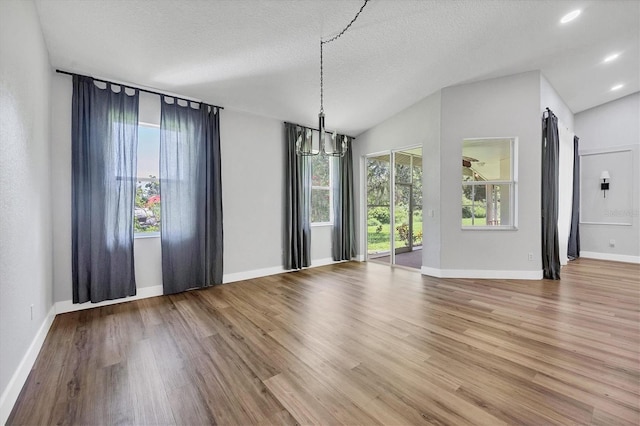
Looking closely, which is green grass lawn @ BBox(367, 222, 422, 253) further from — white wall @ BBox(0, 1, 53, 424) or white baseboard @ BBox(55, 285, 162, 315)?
white wall @ BBox(0, 1, 53, 424)

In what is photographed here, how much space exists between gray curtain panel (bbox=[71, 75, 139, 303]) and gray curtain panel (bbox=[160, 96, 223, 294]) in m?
0.40

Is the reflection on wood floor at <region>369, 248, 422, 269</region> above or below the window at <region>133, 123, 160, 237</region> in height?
below

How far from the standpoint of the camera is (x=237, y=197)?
15.0ft

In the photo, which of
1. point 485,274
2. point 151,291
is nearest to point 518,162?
point 485,274

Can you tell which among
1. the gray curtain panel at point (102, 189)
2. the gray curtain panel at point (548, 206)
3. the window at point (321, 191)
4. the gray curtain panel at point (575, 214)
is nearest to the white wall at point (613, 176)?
the gray curtain panel at point (575, 214)

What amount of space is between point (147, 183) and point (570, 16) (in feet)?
18.5

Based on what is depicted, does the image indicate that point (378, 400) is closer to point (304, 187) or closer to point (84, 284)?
point (84, 284)

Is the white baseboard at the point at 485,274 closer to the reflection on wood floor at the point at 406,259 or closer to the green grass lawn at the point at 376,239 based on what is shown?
the reflection on wood floor at the point at 406,259

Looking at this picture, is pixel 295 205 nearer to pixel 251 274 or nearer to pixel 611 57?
pixel 251 274

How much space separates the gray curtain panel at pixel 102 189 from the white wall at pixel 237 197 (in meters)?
0.12

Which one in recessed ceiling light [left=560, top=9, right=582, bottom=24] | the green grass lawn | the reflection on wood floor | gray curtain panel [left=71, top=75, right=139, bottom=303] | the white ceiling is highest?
recessed ceiling light [left=560, top=9, right=582, bottom=24]

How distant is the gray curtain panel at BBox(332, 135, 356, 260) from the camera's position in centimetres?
588

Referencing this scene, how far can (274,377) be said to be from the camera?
1938 mm

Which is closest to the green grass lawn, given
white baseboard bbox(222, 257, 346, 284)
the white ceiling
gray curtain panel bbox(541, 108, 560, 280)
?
white baseboard bbox(222, 257, 346, 284)
